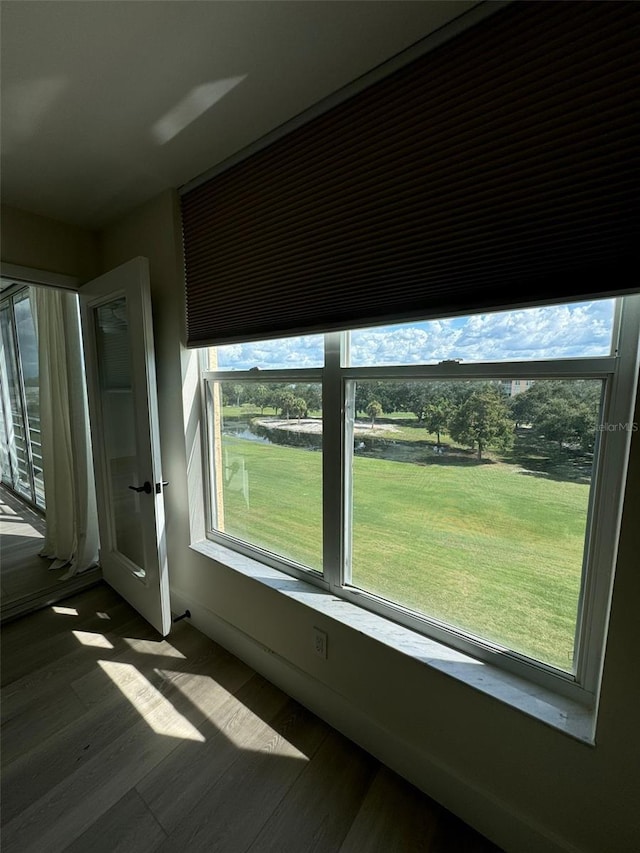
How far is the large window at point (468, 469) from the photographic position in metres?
0.97

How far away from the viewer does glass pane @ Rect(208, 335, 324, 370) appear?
1.51 metres

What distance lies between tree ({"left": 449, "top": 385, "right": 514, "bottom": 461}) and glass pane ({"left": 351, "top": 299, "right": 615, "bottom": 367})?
123mm

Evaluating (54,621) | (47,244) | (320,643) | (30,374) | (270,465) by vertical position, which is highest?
(47,244)

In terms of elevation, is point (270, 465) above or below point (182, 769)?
above

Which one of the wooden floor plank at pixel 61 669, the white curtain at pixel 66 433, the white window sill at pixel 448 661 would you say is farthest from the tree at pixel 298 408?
the white curtain at pixel 66 433

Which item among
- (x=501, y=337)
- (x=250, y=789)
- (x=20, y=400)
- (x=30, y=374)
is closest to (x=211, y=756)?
(x=250, y=789)

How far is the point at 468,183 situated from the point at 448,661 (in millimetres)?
1481

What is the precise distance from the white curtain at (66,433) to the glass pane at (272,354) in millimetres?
1383

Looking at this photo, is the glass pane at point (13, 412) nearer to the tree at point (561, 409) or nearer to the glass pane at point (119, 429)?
the glass pane at point (119, 429)

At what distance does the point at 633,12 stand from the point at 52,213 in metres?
2.65

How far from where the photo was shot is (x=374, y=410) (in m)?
1.37

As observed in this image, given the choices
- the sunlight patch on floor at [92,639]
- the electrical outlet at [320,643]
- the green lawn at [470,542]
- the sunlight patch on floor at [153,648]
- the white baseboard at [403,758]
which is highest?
the green lawn at [470,542]

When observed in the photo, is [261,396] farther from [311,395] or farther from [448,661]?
[448,661]

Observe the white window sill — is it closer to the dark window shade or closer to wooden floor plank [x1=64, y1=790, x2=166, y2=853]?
wooden floor plank [x1=64, y1=790, x2=166, y2=853]
